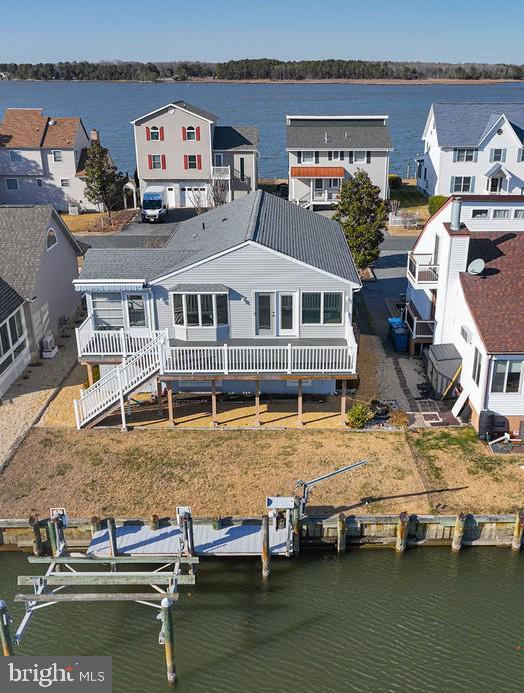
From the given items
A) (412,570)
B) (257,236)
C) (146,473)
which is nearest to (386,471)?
(412,570)

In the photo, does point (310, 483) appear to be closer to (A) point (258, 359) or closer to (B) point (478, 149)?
(A) point (258, 359)

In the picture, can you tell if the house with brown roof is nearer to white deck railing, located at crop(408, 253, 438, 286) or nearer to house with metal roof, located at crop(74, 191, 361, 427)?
house with metal roof, located at crop(74, 191, 361, 427)

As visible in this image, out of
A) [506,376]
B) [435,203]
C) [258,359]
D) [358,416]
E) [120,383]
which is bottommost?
[358,416]

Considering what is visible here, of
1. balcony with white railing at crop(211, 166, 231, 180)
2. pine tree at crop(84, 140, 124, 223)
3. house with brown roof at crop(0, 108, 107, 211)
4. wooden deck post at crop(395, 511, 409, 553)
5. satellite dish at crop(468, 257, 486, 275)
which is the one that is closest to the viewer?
wooden deck post at crop(395, 511, 409, 553)

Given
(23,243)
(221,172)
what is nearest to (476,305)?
(23,243)

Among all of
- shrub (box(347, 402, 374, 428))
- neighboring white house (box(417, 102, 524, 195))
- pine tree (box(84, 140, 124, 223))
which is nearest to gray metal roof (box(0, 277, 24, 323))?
shrub (box(347, 402, 374, 428))
